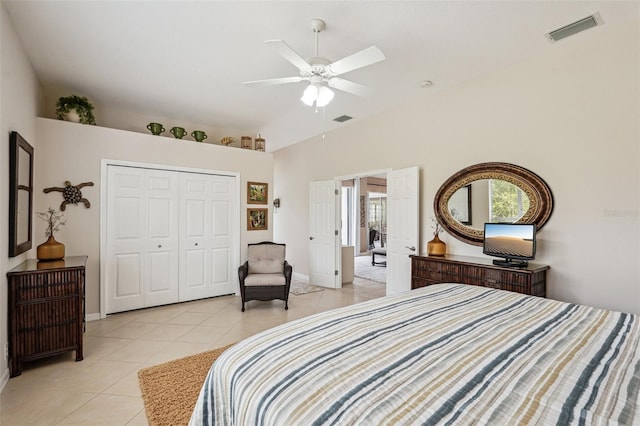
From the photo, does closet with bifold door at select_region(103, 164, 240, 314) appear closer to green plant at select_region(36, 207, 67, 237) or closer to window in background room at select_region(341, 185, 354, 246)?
green plant at select_region(36, 207, 67, 237)

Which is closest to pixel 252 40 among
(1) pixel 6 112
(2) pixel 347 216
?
(1) pixel 6 112

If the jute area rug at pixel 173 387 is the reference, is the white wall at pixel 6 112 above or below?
above

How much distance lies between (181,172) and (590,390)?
4627 millimetres

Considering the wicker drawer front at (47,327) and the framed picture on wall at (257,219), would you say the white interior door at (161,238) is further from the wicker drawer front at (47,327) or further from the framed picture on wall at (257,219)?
the wicker drawer front at (47,327)

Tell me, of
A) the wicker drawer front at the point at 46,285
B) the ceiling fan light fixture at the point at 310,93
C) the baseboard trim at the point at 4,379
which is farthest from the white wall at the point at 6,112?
the ceiling fan light fixture at the point at 310,93

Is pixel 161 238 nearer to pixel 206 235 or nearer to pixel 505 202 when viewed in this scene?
pixel 206 235

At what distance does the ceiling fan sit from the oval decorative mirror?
74.7 inches

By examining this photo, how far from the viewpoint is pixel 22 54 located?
2820 mm

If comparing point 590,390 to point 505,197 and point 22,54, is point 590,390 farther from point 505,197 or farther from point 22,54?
point 22,54

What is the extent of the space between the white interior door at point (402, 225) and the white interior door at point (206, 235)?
97.8 inches

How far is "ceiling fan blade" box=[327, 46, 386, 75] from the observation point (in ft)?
6.84

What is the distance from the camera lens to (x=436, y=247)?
378cm

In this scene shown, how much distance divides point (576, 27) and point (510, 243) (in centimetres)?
201

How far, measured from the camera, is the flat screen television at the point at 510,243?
9.86 feet
